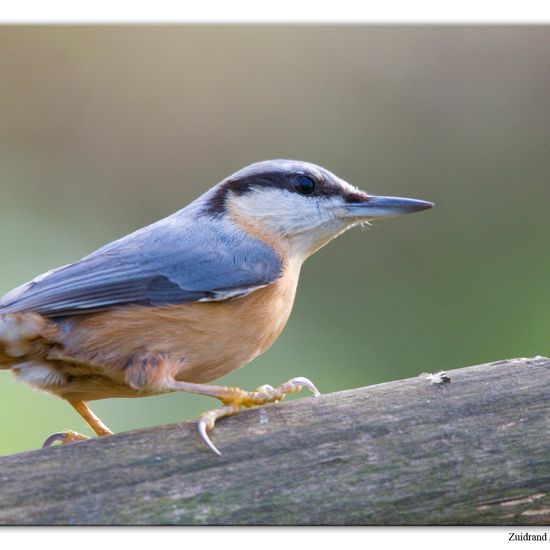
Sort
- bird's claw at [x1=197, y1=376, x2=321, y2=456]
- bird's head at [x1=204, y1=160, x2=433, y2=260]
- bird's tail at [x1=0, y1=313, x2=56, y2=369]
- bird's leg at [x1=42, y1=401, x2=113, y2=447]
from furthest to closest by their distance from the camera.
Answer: bird's head at [x1=204, y1=160, x2=433, y2=260] < bird's leg at [x1=42, y1=401, x2=113, y2=447] < bird's tail at [x1=0, y1=313, x2=56, y2=369] < bird's claw at [x1=197, y1=376, x2=321, y2=456]

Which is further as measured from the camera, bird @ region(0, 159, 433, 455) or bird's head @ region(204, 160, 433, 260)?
bird's head @ region(204, 160, 433, 260)

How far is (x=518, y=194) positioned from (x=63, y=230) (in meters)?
1.75

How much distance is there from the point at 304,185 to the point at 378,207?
0.87ft

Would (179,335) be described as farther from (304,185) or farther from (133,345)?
(304,185)

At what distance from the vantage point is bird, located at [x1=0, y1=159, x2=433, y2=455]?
2.45 m

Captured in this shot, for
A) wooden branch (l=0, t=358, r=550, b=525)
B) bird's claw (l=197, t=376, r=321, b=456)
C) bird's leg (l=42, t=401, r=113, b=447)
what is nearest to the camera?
wooden branch (l=0, t=358, r=550, b=525)

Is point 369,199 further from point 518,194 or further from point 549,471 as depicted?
point 549,471

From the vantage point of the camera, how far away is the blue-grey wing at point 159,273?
2.50m

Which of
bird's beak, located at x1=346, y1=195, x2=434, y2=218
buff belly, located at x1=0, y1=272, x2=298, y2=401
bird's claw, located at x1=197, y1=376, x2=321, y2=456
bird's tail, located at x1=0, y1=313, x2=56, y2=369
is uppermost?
bird's beak, located at x1=346, y1=195, x2=434, y2=218

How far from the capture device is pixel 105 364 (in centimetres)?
246

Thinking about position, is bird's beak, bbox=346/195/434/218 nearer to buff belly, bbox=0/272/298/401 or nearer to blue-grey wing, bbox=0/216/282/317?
blue-grey wing, bbox=0/216/282/317

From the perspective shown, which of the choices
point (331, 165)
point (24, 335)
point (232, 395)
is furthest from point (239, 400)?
point (331, 165)

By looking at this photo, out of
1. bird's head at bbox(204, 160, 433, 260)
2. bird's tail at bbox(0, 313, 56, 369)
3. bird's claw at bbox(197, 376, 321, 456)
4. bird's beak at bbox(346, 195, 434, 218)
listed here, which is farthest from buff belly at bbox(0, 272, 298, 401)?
bird's beak at bbox(346, 195, 434, 218)

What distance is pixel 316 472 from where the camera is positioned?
1.92 meters
